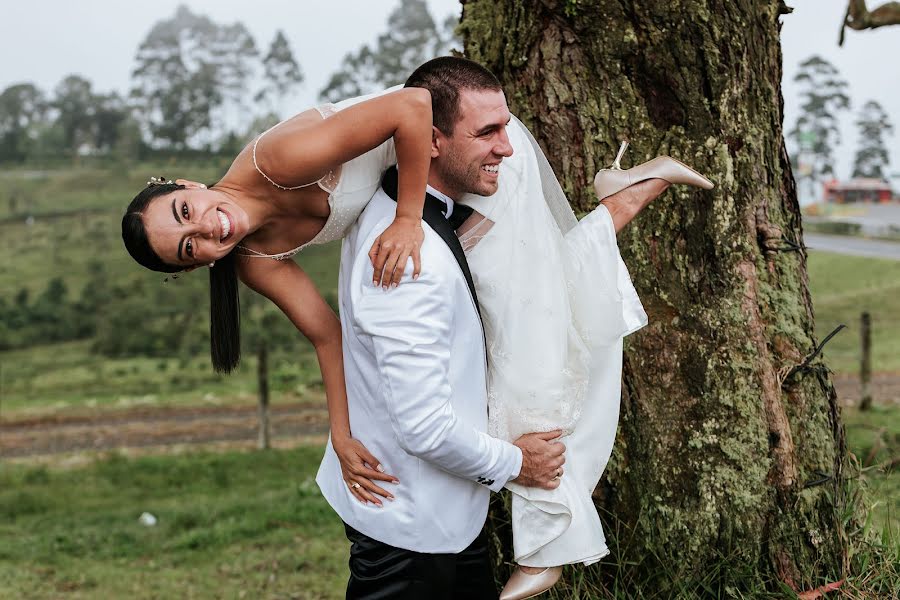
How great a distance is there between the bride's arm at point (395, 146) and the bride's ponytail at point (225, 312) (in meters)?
0.43

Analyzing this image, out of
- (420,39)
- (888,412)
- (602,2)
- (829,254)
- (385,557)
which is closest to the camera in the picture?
(385,557)

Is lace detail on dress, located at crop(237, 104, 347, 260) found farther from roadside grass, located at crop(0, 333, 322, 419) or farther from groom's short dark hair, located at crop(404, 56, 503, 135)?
roadside grass, located at crop(0, 333, 322, 419)

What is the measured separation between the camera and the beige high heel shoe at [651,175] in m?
2.81

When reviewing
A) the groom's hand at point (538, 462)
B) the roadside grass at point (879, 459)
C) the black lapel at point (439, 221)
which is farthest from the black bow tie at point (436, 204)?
the roadside grass at point (879, 459)

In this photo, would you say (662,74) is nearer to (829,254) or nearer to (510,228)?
(510,228)

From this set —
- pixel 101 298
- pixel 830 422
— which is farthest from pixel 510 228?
pixel 101 298

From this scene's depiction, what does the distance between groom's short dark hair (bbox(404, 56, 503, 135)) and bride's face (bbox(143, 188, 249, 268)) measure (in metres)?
0.59

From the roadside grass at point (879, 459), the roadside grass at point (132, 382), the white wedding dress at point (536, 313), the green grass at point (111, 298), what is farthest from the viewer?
the green grass at point (111, 298)

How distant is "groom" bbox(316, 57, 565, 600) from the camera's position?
224cm

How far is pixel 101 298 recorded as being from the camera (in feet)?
69.2

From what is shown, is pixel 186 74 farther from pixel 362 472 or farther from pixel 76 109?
pixel 362 472

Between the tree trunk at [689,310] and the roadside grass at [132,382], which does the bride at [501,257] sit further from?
the roadside grass at [132,382]

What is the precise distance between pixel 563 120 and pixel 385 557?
Answer: 1.73 meters

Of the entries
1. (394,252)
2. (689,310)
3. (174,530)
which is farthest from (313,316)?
(174,530)
